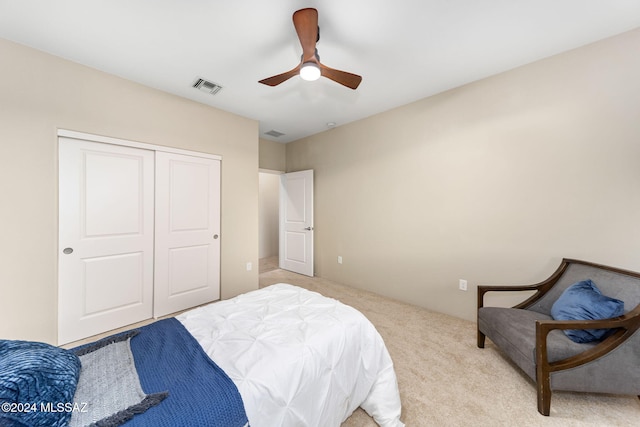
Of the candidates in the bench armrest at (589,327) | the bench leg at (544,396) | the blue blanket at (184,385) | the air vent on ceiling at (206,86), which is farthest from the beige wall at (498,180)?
the blue blanket at (184,385)

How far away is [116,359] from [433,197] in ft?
10.3

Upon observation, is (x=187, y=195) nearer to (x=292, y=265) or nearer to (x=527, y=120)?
(x=292, y=265)

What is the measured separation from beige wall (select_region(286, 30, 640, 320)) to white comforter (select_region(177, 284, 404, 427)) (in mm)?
1860

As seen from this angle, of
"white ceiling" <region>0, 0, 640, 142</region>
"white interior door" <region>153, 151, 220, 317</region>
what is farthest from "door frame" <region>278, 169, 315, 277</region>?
"white ceiling" <region>0, 0, 640, 142</region>

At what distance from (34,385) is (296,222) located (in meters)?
4.05

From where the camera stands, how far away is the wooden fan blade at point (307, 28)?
62.6 inches

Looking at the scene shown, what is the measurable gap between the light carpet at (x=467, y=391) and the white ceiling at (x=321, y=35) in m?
2.66

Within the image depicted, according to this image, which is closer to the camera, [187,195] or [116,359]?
[116,359]

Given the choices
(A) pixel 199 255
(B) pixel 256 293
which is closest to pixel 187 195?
(A) pixel 199 255

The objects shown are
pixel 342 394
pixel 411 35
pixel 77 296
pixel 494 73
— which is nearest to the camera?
pixel 342 394

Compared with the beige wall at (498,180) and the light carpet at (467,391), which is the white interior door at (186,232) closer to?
the beige wall at (498,180)

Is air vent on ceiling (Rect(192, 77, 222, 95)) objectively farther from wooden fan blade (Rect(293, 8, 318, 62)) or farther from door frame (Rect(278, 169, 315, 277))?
door frame (Rect(278, 169, 315, 277))

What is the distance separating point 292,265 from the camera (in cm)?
489

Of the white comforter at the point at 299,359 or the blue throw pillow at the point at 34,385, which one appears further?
the white comforter at the point at 299,359
